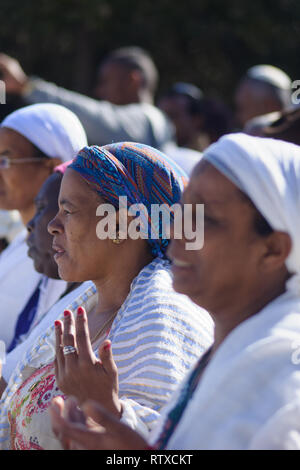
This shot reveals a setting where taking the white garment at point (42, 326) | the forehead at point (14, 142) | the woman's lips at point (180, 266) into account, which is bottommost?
the white garment at point (42, 326)

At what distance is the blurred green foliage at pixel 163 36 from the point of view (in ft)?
40.7

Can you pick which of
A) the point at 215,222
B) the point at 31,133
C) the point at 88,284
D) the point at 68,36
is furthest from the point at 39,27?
the point at 215,222

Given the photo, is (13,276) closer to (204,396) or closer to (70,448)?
(70,448)

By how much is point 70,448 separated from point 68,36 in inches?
438

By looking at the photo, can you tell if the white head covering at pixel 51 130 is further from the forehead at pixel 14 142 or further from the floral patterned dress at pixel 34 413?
the floral patterned dress at pixel 34 413

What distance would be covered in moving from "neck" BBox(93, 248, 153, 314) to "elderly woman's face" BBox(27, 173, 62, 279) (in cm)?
80

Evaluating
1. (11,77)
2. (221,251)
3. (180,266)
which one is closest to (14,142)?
(11,77)

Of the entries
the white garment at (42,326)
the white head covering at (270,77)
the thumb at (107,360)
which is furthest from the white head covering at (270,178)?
the white head covering at (270,77)

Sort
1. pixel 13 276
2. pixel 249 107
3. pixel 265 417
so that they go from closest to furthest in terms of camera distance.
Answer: pixel 265 417 → pixel 13 276 → pixel 249 107

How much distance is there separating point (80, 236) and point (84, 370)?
0.82 metres

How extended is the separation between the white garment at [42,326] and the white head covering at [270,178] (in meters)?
1.39

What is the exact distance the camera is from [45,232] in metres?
3.99

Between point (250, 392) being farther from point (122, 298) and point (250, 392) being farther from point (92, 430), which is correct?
point (122, 298)

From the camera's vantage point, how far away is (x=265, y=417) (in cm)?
200
